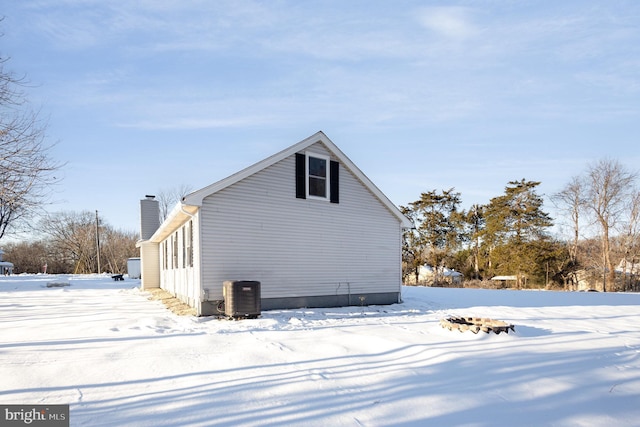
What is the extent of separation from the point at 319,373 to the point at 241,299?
436 cm

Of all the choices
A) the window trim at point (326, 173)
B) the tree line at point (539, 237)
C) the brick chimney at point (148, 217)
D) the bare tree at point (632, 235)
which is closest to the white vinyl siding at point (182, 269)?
the window trim at point (326, 173)

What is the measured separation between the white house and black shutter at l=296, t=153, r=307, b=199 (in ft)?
0.09

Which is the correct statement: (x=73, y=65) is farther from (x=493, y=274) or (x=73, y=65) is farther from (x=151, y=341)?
(x=493, y=274)

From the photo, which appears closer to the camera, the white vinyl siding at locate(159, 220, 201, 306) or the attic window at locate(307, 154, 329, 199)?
the white vinyl siding at locate(159, 220, 201, 306)

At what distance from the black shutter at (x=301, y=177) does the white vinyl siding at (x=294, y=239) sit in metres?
0.13

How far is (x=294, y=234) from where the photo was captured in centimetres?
1069

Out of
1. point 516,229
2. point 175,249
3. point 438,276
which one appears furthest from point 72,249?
point 516,229

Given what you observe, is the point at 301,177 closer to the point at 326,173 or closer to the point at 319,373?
the point at 326,173

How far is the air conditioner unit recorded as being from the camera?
8.60 meters

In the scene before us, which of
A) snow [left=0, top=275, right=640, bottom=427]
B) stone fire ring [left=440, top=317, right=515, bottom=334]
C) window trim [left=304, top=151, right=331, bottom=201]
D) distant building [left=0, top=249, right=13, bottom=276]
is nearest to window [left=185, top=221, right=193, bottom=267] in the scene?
snow [left=0, top=275, right=640, bottom=427]

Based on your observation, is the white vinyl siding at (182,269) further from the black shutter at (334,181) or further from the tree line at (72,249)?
the tree line at (72,249)

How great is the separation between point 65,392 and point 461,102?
49.1 feet

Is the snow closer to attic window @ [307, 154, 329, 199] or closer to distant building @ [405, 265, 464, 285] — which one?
attic window @ [307, 154, 329, 199]

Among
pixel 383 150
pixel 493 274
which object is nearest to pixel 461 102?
pixel 383 150
